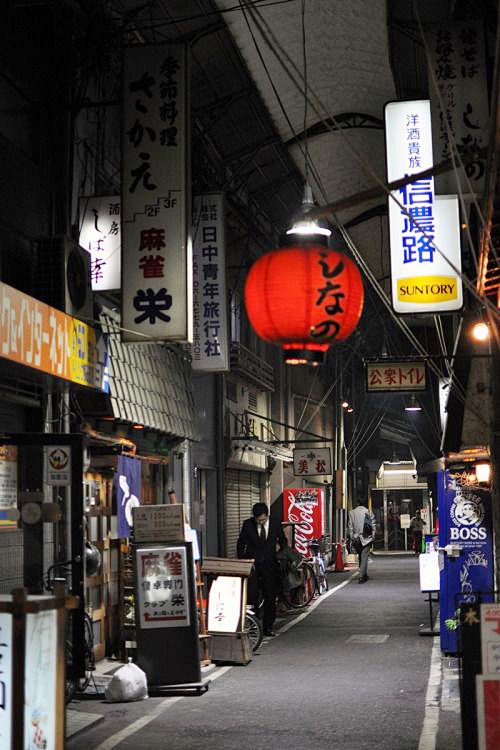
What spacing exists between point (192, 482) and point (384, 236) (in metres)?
6.71

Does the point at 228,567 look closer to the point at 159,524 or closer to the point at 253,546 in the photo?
the point at 159,524

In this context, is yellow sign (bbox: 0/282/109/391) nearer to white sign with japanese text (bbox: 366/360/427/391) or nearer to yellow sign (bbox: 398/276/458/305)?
yellow sign (bbox: 398/276/458/305)

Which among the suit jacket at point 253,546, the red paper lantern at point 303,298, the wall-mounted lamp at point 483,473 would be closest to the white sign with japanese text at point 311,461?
the suit jacket at point 253,546

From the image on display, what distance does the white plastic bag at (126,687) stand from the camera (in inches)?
509

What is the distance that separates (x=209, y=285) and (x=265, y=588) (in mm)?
5451

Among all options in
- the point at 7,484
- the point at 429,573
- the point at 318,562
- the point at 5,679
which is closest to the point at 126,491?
the point at 7,484

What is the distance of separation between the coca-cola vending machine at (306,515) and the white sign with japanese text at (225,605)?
12.6 m

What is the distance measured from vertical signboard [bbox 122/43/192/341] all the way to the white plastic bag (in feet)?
13.4

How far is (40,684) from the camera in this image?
7.00 m

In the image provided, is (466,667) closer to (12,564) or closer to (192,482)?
(12,564)

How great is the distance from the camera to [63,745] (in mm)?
7238

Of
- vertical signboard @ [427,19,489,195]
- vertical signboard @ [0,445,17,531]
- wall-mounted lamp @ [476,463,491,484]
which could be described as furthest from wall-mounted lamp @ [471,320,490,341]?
vertical signboard @ [0,445,17,531]

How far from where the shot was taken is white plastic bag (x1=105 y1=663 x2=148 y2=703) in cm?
1293

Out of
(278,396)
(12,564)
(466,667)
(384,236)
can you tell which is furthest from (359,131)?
(278,396)
